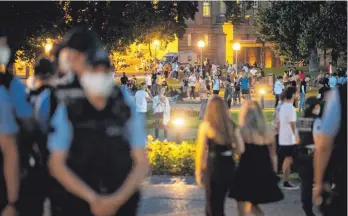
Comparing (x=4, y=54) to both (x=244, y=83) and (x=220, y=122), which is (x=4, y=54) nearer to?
(x=220, y=122)

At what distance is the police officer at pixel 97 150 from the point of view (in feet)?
12.7

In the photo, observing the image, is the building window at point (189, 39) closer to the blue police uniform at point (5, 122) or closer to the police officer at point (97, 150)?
the blue police uniform at point (5, 122)

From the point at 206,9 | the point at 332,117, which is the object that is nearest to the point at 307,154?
the point at 332,117

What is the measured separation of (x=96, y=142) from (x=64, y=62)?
740mm

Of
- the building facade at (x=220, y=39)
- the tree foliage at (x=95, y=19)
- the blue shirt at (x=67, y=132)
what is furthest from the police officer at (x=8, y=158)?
the building facade at (x=220, y=39)

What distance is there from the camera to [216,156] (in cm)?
662

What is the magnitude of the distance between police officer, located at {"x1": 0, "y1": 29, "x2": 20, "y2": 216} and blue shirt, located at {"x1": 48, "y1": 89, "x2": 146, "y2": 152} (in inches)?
21.5

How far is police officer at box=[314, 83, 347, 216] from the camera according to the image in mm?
4680

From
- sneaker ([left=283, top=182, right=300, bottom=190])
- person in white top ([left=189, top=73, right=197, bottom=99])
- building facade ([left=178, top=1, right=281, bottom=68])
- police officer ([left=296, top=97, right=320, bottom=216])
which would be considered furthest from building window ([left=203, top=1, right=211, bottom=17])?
police officer ([left=296, top=97, right=320, bottom=216])

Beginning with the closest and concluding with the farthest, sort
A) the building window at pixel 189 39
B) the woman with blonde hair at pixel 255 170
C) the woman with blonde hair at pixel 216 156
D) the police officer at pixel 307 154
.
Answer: the woman with blonde hair at pixel 216 156 < the woman with blonde hair at pixel 255 170 < the police officer at pixel 307 154 < the building window at pixel 189 39

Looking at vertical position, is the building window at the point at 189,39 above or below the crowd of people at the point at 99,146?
above

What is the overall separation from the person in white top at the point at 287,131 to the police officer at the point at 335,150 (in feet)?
15.9

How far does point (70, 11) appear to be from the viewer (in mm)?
24922

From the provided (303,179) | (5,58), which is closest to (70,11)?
(303,179)
